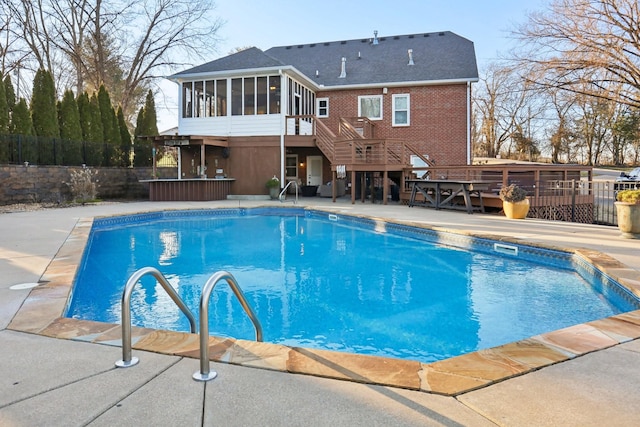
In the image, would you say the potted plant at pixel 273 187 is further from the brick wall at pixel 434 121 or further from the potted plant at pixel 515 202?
the potted plant at pixel 515 202

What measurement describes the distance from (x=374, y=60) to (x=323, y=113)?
3310mm

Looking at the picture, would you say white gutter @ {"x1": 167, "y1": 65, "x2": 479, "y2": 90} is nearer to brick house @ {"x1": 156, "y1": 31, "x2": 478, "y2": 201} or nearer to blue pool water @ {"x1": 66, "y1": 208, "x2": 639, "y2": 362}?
brick house @ {"x1": 156, "y1": 31, "x2": 478, "y2": 201}

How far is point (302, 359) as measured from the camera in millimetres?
2408

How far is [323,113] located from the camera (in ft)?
61.3

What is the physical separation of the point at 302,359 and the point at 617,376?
1646 millimetres

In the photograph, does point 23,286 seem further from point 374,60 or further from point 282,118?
point 374,60

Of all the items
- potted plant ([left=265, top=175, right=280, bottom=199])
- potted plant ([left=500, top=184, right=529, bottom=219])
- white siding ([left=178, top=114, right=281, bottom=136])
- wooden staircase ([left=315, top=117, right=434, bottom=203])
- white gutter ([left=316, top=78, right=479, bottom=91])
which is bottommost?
potted plant ([left=500, top=184, right=529, bottom=219])

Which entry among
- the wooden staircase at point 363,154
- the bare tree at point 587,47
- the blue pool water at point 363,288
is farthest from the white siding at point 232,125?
the bare tree at point 587,47

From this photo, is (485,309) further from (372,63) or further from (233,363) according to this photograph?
(372,63)

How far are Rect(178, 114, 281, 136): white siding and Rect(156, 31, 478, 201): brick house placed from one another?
4 centimetres

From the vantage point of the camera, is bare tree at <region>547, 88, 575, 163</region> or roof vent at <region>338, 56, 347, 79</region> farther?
bare tree at <region>547, 88, 575, 163</region>

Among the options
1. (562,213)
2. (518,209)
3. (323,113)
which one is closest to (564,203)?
(562,213)

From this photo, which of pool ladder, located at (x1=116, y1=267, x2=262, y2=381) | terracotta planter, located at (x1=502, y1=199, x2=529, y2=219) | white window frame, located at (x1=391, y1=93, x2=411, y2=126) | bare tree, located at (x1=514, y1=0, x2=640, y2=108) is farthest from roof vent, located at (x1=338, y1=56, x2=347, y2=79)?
pool ladder, located at (x1=116, y1=267, x2=262, y2=381)

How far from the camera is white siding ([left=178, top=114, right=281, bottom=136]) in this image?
15711 millimetres
